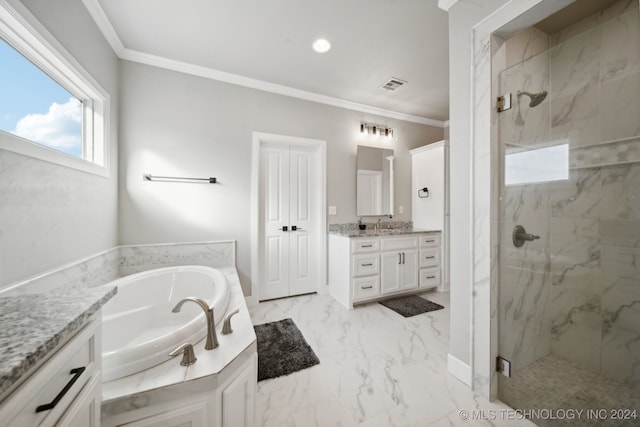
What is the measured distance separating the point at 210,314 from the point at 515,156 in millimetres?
1922

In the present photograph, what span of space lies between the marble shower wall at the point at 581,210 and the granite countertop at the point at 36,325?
1893 mm

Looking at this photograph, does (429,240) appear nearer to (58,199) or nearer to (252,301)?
(252,301)

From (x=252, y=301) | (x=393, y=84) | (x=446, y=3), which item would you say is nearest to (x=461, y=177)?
(x=446, y=3)

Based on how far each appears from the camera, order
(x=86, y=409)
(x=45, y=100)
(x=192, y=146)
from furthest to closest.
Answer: (x=192, y=146)
(x=45, y=100)
(x=86, y=409)

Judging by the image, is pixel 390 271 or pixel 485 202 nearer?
pixel 485 202

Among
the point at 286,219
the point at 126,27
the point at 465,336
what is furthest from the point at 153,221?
the point at 465,336

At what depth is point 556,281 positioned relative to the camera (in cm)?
152

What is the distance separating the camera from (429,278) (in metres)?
3.06

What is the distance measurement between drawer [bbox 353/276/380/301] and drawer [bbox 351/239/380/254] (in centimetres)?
32

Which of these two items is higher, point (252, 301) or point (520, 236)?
point (520, 236)

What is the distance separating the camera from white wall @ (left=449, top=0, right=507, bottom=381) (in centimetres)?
147

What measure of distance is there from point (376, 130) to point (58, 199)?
3300 mm

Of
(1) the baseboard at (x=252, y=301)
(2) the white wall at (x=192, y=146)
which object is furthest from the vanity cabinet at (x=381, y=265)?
(2) the white wall at (x=192, y=146)

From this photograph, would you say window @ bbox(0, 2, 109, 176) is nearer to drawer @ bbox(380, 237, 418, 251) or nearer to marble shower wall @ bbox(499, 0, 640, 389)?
marble shower wall @ bbox(499, 0, 640, 389)
